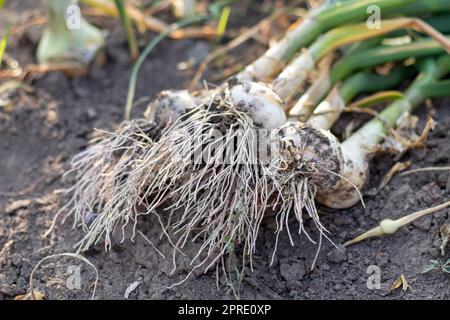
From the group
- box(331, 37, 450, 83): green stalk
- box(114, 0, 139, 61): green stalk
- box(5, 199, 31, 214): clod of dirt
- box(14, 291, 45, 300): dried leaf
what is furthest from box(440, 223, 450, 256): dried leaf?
box(114, 0, 139, 61): green stalk

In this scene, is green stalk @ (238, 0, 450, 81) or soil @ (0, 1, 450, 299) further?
green stalk @ (238, 0, 450, 81)

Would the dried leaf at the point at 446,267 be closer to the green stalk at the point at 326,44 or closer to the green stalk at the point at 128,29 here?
the green stalk at the point at 326,44

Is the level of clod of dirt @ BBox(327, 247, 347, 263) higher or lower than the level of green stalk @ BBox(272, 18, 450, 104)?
lower

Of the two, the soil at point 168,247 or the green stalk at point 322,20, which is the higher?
the green stalk at point 322,20

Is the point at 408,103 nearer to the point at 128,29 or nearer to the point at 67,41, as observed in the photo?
the point at 128,29

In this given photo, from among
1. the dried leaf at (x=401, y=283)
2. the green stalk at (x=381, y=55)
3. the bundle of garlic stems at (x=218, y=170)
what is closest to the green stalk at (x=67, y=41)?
the bundle of garlic stems at (x=218, y=170)

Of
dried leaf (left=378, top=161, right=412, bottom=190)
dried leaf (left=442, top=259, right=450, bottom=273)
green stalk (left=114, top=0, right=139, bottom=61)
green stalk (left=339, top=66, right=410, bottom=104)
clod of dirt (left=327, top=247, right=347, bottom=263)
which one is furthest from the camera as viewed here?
green stalk (left=114, top=0, right=139, bottom=61)

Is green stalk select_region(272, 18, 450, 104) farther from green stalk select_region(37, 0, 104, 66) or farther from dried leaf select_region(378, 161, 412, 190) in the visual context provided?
green stalk select_region(37, 0, 104, 66)
